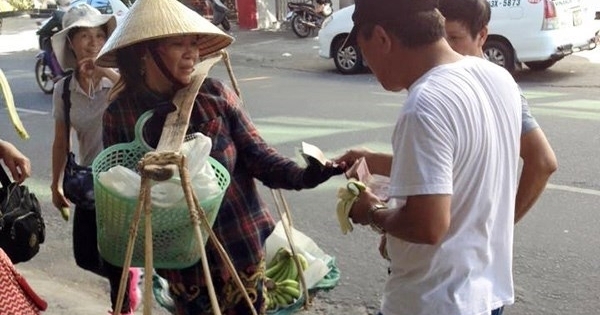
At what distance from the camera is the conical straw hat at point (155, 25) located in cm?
275

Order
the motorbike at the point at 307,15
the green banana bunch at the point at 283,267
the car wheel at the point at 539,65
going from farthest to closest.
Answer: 1. the motorbike at the point at 307,15
2. the car wheel at the point at 539,65
3. the green banana bunch at the point at 283,267

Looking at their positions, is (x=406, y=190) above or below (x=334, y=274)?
above

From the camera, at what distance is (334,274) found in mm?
4465

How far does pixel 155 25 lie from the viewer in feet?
9.07

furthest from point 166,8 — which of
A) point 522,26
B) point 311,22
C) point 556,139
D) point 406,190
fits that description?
point 311,22

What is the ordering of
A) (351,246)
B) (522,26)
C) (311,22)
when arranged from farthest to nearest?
1. (311,22)
2. (522,26)
3. (351,246)

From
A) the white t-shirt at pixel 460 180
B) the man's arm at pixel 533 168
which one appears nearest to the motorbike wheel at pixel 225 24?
the man's arm at pixel 533 168

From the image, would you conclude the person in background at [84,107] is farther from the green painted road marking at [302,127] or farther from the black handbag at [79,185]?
the green painted road marking at [302,127]

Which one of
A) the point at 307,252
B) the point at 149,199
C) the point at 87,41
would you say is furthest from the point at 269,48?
the point at 149,199

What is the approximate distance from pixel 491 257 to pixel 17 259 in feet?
A: 5.01

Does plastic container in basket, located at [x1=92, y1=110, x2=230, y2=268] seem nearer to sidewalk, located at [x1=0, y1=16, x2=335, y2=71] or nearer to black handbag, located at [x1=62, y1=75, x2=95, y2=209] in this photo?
black handbag, located at [x1=62, y1=75, x2=95, y2=209]

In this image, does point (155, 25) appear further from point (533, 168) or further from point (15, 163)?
point (533, 168)

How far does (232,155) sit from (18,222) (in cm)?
72

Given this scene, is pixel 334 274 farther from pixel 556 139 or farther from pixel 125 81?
pixel 556 139
